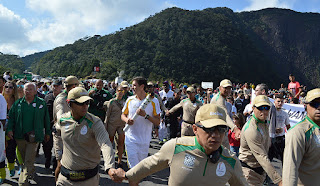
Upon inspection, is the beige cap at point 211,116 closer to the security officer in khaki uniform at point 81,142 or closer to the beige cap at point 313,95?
the beige cap at point 313,95

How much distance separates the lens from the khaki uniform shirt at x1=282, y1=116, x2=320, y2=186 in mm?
2715

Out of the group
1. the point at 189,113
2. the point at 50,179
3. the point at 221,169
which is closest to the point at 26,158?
the point at 50,179

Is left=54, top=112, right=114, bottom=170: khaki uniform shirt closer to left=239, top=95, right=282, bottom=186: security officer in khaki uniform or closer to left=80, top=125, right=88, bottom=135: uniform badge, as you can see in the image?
left=80, top=125, right=88, bottom=135: uniform badge

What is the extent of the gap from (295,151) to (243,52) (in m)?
114

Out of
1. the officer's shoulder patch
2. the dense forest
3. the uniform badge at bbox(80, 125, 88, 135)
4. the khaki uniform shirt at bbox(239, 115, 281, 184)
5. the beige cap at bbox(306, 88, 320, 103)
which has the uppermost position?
the dense forest

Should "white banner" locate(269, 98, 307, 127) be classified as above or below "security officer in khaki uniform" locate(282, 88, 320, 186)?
below

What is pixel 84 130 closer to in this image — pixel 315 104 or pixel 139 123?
pixel 139 123

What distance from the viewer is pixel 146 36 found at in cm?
10638

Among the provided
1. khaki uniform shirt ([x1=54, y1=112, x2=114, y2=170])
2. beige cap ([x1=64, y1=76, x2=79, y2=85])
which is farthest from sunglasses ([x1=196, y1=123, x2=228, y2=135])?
beige cap ([x1=64, y1=76, x2=79, y2=85])

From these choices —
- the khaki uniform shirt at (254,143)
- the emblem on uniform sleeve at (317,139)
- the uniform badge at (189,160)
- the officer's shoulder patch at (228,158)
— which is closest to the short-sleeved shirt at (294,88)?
the khaki uniform shirt at (254,143)

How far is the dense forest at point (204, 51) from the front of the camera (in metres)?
91.3

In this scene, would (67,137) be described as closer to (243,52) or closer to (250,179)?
(250,179)

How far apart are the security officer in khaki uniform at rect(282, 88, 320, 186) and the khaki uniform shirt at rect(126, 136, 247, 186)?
2.36 feet

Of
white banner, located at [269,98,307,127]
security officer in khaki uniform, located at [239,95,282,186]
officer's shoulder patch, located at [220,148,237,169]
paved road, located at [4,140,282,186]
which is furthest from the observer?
white banner, located at [269,98,307,127]
